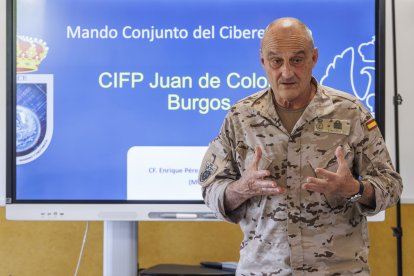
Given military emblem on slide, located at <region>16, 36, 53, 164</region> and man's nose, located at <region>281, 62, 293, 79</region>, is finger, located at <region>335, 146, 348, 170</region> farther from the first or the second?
military emblem on slide, located at <region>16, 36, 53, 164</region>

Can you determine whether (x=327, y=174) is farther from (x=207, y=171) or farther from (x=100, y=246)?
(x=100, y=246)

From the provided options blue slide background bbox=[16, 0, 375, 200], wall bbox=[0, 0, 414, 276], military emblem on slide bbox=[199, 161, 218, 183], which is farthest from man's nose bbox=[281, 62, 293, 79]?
wall bbox=[0, 0, 414, 276]

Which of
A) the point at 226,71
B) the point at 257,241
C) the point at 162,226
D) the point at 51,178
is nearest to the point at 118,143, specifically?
the point at 51,178

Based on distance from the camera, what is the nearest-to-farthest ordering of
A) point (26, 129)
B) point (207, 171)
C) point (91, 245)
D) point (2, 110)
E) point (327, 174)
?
point (327, 174)
point (207, 171)
point (26, 129)
point (2, 110)
point (91, 245)

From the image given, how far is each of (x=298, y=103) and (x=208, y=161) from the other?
325 mm

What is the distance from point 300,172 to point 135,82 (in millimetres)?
1118

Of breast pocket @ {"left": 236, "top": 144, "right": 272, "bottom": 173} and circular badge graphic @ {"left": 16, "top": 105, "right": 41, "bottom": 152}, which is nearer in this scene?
breast pocket @ {"left": 236, "top": 144, "right": 272, "bottom": 173}

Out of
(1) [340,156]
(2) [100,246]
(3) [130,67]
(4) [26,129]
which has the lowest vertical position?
(2) [100,246]

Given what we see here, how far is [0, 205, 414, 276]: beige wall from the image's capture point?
3.23 meters

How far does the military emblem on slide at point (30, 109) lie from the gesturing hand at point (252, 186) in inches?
46.4

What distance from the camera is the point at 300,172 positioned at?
178 centimetres

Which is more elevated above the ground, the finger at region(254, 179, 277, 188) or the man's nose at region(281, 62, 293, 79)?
the man's nose at region(281, 62, 293, 79)

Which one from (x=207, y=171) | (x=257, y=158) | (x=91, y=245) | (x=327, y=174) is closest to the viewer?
(x=327, y=174)

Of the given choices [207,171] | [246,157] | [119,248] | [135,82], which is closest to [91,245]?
[119,248]
